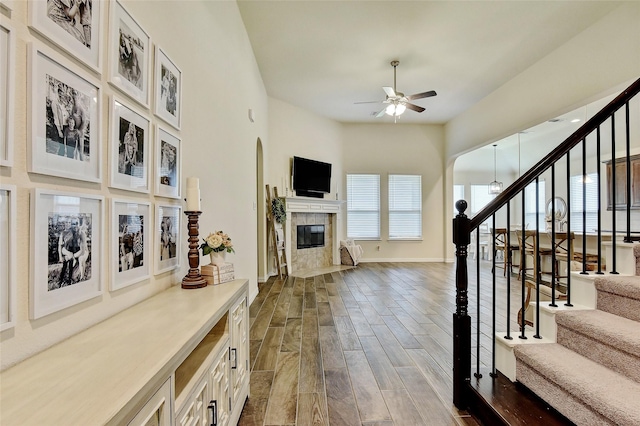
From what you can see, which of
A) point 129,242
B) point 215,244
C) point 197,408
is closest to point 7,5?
point 129,242

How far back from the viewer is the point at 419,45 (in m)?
4.04

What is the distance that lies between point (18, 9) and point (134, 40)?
566mm

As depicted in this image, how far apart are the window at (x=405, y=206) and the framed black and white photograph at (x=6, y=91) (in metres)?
7.25

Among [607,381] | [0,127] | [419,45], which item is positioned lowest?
[607,381]

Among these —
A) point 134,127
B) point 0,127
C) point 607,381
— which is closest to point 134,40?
point 134,127

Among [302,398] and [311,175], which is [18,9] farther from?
[311,175]

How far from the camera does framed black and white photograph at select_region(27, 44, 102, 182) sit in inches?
33.5

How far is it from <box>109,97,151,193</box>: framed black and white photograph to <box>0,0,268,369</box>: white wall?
37mm

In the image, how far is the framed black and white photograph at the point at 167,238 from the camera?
1.56m

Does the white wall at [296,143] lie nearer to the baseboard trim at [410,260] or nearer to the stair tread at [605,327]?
the baseboard trim at [410,260]

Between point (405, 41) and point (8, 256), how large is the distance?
441 centimetres

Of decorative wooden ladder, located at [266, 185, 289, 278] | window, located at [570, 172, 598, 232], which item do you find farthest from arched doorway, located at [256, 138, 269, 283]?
window, located at [570, 172, 598, 232]

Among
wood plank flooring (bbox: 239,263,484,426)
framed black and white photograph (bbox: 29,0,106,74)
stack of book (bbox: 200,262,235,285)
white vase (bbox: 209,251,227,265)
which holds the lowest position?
wood plank flooring (bbox: 239,263,484,426)

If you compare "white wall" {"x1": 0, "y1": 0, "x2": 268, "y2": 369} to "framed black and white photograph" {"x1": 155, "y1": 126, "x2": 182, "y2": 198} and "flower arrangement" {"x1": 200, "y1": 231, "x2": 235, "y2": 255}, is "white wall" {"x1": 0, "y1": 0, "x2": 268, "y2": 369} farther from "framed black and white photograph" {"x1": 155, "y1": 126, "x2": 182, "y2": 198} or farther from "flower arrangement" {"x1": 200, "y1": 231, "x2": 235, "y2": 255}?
"flower arrangement" {"x1": 200, "y1": 231, "x2": 235, "y2": 255}
